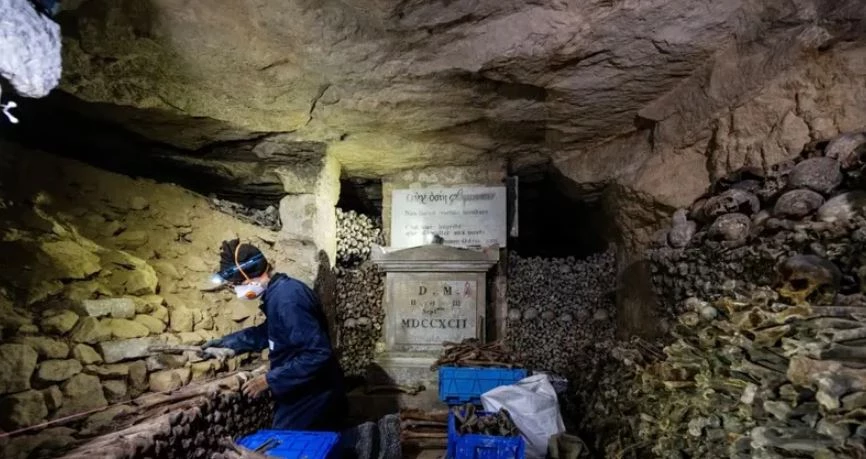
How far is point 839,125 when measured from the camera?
3090mm

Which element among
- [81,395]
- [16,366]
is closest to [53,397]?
[81,395]

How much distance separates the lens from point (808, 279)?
2.19 metres

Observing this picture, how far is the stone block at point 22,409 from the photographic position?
2547 mm

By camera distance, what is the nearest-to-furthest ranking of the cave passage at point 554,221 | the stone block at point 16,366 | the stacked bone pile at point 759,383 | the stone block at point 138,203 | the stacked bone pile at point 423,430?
the stacked bone pile at point 759,383, the stone block at point 16,366, the stacked bone pile at point 423,430, the stone block at point 138,203, the cave passage at point 554,221

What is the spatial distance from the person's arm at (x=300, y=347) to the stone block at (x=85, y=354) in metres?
1.19

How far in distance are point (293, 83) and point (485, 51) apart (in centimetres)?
170

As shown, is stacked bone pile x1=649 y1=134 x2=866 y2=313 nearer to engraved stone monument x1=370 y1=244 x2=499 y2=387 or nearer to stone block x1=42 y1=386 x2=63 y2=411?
engraved stone monument x1=370 y1=244 x2=499 y2=387

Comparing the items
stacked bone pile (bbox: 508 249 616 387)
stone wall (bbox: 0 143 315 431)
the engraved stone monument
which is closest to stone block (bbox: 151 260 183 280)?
stone wall (bbox: 0 143 315 431)

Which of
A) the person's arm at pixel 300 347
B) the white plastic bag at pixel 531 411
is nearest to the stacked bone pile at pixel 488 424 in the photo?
the white plastic bag at pixel 531 411

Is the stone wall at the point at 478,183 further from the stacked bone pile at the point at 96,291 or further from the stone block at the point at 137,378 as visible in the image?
the stone block at the point at 137,378

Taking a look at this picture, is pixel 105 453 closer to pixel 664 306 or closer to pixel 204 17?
pixel 204 17

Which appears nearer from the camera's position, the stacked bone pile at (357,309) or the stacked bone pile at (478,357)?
the stacked bone pile at (478,357)

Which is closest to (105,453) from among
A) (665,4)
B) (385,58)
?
(385,58)

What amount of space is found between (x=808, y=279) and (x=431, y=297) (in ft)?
14.2
